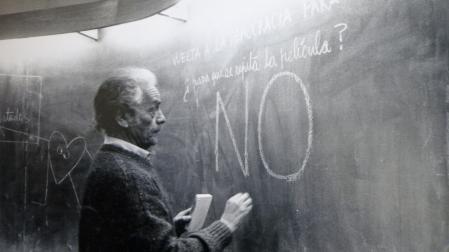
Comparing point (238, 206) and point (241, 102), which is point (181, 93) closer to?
point (241, 102)

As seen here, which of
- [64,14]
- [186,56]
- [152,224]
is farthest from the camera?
[64,14]

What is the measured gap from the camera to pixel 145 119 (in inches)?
124

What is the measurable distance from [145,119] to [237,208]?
2.65 ft

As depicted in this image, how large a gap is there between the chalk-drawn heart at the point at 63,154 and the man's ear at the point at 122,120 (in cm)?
199

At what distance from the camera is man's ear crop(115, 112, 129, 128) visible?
3.08 m

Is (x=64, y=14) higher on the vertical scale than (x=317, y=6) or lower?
higher

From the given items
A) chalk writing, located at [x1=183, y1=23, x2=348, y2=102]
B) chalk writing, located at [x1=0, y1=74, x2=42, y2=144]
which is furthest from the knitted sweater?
chalk writing, located at [x1=0, y1=74, x2=42, y2=144]

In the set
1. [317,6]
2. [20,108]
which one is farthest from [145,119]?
[20,108]

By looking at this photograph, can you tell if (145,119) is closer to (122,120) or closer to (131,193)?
(122,120)

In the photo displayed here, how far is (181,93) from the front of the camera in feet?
13.2

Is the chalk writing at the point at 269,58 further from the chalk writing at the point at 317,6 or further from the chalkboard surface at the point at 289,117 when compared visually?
the chalk writing at the point at 317,6

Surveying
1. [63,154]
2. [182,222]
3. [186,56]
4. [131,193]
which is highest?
[186,56]

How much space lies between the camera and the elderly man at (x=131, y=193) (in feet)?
8.89

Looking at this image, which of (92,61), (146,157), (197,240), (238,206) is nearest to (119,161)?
(146,157)
